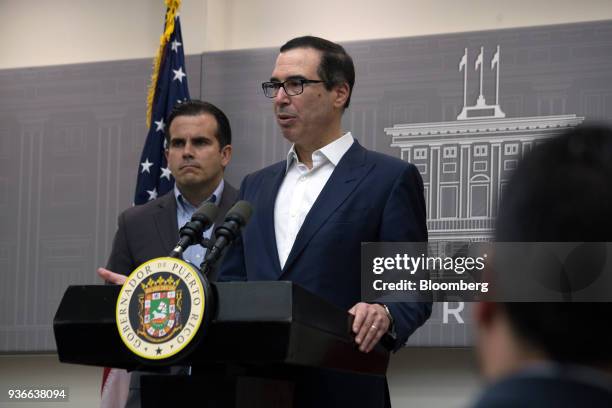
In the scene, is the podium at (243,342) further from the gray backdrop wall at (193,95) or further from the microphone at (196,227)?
the gray backdrop wall at (193,95)

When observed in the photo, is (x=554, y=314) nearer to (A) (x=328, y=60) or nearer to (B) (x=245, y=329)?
(B) (x=245, y=329)

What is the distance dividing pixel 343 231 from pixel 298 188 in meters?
0.25

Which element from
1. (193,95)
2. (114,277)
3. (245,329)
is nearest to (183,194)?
(114,277)

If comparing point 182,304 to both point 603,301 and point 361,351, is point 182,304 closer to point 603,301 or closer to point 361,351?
point 361,351

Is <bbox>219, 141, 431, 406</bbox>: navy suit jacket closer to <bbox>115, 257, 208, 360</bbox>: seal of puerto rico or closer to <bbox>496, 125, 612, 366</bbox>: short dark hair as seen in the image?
<bbox>115, 257, 208, 360</bbox>: seal of puerto rico

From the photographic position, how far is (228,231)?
213 centimetres

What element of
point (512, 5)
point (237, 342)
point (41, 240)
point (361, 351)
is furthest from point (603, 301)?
point (41, 240)

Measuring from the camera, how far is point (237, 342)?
193 centimetres

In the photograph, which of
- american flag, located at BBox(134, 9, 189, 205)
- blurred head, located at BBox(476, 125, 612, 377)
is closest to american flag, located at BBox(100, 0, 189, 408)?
american flag, located at BBox(134, 9, 189, 205)

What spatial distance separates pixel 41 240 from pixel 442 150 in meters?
2.41

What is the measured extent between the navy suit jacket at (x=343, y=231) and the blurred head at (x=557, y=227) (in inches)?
63.0

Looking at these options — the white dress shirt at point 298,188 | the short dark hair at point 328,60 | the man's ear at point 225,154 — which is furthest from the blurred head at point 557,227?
the man's ear at point 225,154

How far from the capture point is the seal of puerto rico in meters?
1.92

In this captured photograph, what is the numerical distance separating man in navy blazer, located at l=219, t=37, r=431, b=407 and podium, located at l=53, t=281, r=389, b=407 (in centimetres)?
13
